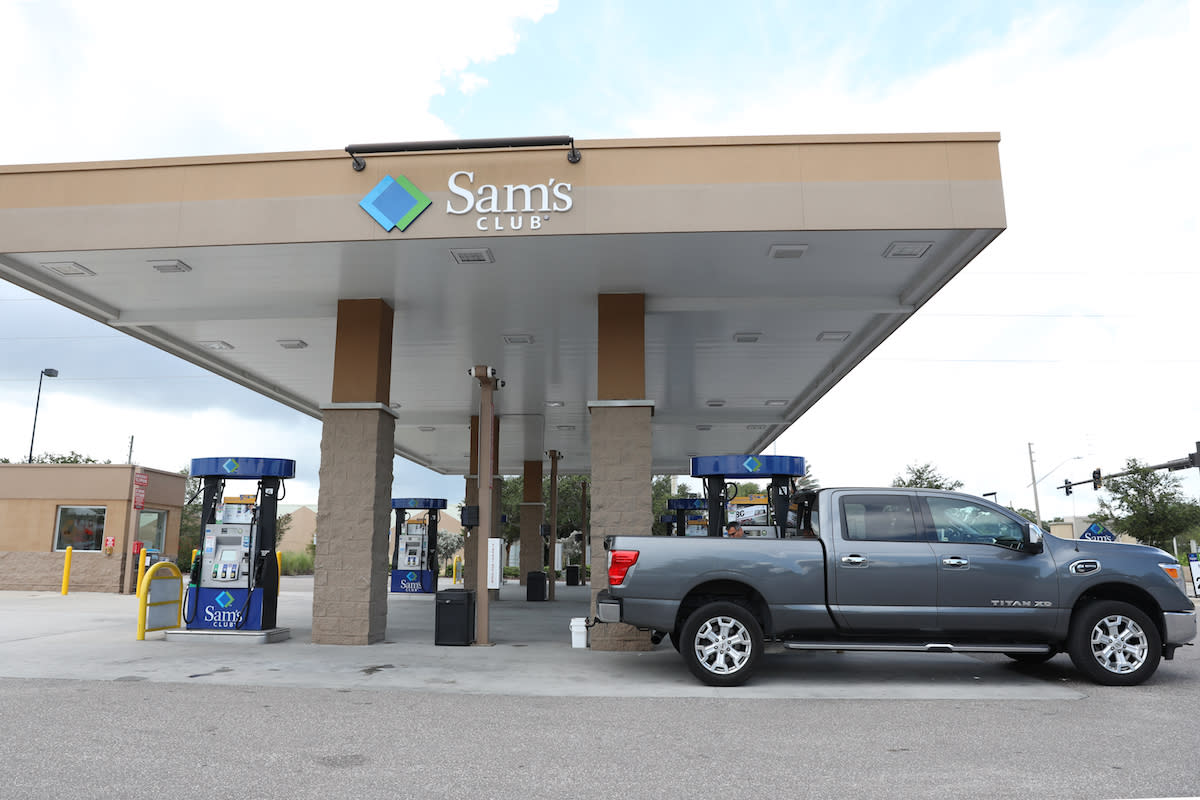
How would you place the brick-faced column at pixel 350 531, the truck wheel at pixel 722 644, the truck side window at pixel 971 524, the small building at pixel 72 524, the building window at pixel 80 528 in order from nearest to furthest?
the truck wheel at pixel 722 644 → the truck side window at pixel 971 524 → the brick-faced column at pixel 350 531 → the small building at pixel 72 524 → the building window at pixel 80 528

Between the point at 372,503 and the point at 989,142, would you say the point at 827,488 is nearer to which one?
the point at 989,142

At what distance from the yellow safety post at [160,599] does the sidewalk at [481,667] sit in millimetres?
244

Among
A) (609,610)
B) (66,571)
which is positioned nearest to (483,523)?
(609,610)

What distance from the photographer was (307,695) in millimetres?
7723

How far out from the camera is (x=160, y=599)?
12.4m

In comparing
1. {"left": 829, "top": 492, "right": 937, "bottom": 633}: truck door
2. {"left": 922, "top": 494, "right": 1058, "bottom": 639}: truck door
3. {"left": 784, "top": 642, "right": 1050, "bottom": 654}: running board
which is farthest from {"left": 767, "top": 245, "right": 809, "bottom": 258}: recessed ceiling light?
{"left": 784, "top": 642, "right": 1050, "bottom": 654}: running board

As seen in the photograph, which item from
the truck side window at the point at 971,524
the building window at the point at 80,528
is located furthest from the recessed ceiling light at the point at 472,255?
the building window at the point at 80,528

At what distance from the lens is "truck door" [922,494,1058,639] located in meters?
8.19

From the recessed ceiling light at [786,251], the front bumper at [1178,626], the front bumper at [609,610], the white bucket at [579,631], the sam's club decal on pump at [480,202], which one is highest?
the sam's club decal on pump at [480,202]

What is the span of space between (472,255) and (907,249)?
540 cm

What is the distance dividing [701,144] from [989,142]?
3230 mm

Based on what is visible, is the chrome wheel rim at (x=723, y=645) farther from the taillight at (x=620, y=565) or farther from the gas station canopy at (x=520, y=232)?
the gas station canopy at (x=520, y=232)

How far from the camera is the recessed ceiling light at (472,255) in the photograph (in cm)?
1018

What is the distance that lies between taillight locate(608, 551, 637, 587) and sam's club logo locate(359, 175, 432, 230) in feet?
14.9
